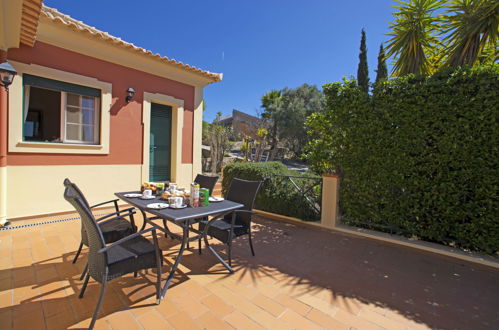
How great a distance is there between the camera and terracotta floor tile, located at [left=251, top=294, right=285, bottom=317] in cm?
217

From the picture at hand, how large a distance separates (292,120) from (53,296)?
18864 millimetres

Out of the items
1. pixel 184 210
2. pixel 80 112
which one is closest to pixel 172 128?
pixel 80 112

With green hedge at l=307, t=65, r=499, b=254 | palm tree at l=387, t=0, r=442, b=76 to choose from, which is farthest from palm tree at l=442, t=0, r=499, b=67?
green hedge at l=307, t=65, r=499, b=254

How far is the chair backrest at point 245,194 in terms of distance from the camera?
335 centimetres

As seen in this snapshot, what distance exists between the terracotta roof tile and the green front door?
1.23 m

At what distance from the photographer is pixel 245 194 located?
351 centimetres

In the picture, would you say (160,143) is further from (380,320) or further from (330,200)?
(380,320)

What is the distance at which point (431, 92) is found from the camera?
3.64 meters

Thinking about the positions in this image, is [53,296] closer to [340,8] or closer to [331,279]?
[331,279]

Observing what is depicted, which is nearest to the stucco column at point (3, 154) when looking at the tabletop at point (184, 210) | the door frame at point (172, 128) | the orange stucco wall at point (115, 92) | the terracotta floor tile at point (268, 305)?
the orange stucco wall at point (115, 92)

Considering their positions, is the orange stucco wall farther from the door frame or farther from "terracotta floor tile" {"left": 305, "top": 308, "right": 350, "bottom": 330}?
"terracotta floor tile" {"left": 305, "top": 308, "right": 350, "bottom": 330}

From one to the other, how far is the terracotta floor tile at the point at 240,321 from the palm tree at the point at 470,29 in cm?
518

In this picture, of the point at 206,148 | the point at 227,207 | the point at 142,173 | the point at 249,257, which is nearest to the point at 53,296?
the point at 227,207

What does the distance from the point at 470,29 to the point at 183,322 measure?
5978 millimetres
